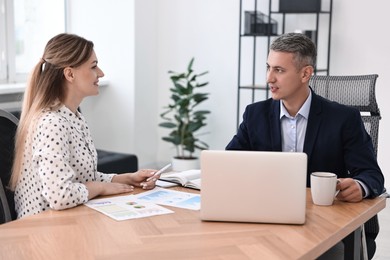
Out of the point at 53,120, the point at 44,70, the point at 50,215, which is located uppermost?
the point at 44,70

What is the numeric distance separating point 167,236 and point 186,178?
1.94ft

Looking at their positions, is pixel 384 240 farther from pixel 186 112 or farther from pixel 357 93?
pixel 186 112

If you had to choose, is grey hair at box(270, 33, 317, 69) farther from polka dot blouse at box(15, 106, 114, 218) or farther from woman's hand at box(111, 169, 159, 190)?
polka dot blouse at box(15, 106, 114, 218)

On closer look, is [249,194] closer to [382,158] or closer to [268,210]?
[268,210]

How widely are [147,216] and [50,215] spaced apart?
286 millimetres

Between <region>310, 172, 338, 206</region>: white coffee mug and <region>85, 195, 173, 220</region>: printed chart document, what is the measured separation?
0.45 meters

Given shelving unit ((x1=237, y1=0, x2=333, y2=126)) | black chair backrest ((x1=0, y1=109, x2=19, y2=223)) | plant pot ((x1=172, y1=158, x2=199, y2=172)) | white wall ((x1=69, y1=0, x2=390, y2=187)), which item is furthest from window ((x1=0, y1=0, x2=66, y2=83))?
black chair backrest ((x1=0, y1=109, x2=19, y2=223))

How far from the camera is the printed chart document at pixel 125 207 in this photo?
6.36 feet

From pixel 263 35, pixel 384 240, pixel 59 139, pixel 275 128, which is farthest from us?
pixel 263 35

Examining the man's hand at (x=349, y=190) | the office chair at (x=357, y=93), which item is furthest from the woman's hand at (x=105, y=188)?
the office chair at (x=357, y=93)

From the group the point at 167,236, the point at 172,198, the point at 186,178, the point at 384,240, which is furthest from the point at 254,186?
the point at 384,240

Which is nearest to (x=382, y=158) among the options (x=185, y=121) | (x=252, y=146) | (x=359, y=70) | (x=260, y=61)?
(x=359, y=70)

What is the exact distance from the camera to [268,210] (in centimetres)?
185

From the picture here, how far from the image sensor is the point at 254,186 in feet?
6.03
